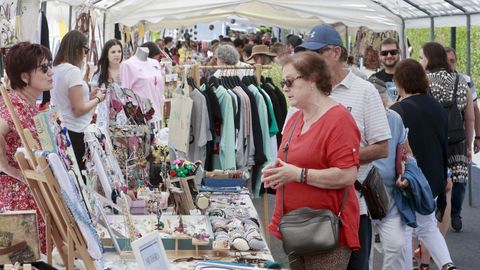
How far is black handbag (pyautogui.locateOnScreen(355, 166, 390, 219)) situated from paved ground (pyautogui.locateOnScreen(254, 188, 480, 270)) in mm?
1968

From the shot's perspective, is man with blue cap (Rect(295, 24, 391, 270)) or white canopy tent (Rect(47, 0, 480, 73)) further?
white canopy tent (Rect(47, 0, 480, 73))

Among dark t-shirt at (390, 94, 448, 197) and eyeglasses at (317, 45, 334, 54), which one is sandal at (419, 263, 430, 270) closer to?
dark t-shirt at (390, 94, 448, 197)

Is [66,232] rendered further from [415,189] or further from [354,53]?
[354,53]

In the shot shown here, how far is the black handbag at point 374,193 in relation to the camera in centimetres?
416

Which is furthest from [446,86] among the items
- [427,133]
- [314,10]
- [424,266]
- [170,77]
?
[314,10]

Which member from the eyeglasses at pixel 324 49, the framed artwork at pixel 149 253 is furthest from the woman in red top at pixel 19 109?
the eyeglasses at pixel 324 49

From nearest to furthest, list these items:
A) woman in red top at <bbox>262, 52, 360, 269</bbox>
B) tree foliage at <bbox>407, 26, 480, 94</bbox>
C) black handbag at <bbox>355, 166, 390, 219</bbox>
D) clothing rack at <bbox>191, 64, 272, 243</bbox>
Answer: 1. woman in red top at <bbox>262, 52, 360, 269</bbox>
2. black handbag at <bbox>355, 166, 390, 219</bbox>
3. clothing rack at <bbox>191, 64, 272, 243</bbox>
4. tree foliage at <bbox>407, 26, 480, 94</bbox>

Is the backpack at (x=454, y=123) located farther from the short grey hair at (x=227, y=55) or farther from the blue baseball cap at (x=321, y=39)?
the blue baseball cap at (x=321, y=39)

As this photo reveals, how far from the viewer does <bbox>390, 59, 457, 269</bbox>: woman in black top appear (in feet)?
17.5

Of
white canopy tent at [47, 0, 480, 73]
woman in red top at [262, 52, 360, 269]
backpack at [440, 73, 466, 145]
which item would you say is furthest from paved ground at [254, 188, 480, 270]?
white canopy tent at [47, 0, 480, 73]

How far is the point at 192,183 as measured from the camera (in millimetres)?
4805

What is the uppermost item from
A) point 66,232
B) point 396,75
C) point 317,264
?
point 396,75

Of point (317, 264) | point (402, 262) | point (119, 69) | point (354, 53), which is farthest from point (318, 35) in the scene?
point (354, 53)

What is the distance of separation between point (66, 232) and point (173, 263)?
53 cm
